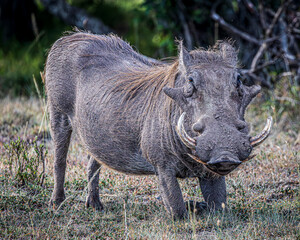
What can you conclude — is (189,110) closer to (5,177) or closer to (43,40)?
(5,177)

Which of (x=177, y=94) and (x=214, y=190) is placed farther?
(x=214, y=190)

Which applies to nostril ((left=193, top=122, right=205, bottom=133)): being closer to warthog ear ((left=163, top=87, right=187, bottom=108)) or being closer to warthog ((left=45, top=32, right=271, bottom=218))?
warthog ((left=45, top=32, right=271, bottom=218))

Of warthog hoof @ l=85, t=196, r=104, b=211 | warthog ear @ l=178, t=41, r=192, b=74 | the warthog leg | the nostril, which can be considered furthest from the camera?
the warthog leg

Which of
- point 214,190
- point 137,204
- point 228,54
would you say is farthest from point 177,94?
point 137,204

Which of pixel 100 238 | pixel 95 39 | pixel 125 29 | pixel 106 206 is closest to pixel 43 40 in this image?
pixel 125 29

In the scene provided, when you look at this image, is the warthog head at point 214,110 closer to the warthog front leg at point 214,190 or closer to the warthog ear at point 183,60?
the warthog ear at point 183,60

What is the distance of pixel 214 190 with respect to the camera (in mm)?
3373

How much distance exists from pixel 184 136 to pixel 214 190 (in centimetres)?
71

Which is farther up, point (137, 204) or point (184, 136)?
point (184, 136)

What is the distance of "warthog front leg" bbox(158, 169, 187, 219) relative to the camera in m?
3.21

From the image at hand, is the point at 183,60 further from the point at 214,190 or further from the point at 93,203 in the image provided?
the point at 93,203

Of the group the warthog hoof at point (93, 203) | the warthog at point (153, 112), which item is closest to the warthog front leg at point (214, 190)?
the warthog at point (153, 112)

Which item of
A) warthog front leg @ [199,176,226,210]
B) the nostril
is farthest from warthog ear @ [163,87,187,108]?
warthog front leg @ [199,176,226,210]

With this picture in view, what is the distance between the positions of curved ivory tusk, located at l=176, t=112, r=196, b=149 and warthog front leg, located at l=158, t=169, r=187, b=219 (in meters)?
0.45
